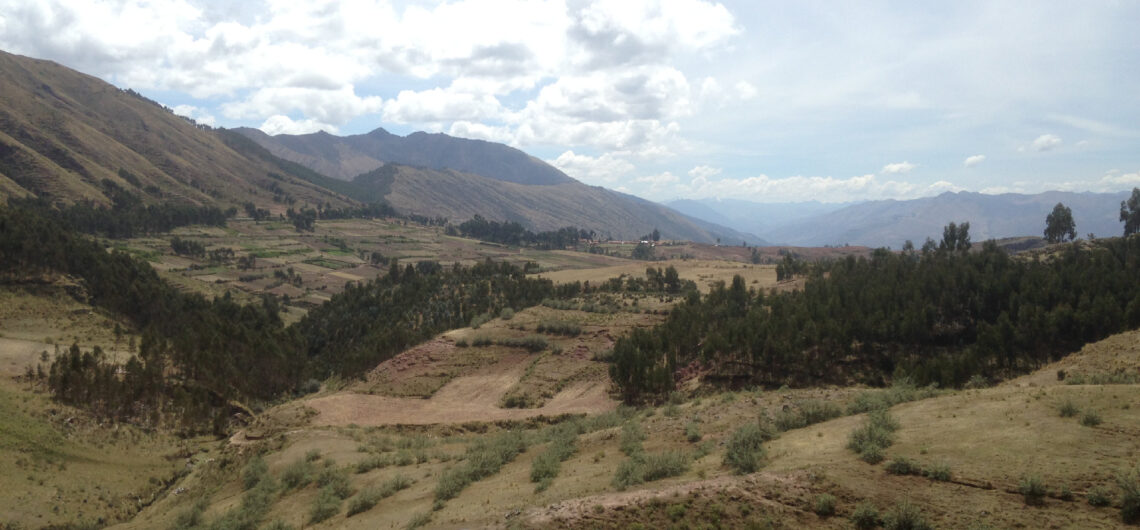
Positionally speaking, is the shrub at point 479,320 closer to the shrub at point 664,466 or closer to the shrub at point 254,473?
the shrub at point 254,473

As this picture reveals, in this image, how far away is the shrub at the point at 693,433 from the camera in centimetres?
2353

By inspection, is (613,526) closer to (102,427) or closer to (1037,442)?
(1037,442)

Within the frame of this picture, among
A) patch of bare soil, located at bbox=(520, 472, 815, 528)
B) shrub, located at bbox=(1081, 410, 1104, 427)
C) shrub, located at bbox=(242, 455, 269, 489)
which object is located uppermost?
shrub, located at bbox=(1081, 410, 1104, 427)

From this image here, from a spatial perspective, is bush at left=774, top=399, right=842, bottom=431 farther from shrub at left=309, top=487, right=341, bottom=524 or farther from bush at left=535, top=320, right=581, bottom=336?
bush at left=535, top=320, right=581, bottom=336

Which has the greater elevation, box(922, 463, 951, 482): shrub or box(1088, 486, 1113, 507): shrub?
box(1088, 486, 1113, 507): shrub

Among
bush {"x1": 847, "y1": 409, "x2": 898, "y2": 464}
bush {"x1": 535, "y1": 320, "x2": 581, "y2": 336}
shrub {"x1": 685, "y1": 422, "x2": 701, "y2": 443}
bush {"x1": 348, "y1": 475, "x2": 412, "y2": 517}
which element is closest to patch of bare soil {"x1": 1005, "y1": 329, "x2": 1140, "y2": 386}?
bush {"x1": 847, "y1": 409, "x2": 898, "y2": 464}

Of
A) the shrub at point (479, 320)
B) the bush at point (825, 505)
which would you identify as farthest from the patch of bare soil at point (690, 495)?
the shrub at point (479, 320)

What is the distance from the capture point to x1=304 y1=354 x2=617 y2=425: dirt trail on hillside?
4447 cm

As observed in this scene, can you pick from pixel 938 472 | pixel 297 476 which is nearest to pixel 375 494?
pixel 297 476

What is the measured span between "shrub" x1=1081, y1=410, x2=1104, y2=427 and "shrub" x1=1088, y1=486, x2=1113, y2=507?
4.33 metres

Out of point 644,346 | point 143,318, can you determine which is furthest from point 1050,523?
point 143,318

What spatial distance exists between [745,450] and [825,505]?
170 inches

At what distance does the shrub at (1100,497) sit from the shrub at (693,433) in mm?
12303

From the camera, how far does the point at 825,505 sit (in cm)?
1494
